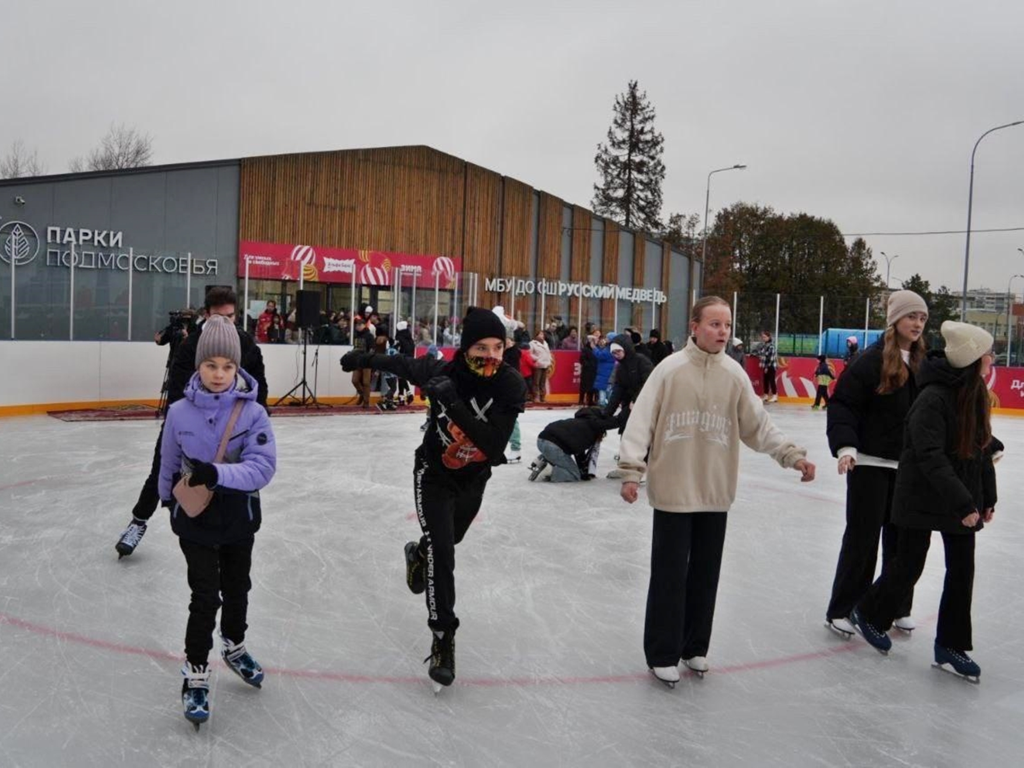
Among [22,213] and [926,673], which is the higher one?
[22,213]

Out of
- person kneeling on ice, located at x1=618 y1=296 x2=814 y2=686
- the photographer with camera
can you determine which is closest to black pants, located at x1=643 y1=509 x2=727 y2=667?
person kneeling on ice, located at x1=618 y1=296 x2=814 y2=686

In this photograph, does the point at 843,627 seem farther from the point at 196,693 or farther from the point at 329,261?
the point at 329,261

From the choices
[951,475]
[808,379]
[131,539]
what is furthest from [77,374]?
[808,379]

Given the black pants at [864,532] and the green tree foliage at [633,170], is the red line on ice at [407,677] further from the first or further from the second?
the green tree foliage at [633,170]

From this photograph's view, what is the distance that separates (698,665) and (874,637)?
939 mm

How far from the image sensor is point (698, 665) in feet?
13.1

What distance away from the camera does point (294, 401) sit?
16.7 meters

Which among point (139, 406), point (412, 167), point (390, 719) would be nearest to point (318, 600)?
point (390, 719)

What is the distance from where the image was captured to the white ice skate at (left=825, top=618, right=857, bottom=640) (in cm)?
457

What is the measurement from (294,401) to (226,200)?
10176mm

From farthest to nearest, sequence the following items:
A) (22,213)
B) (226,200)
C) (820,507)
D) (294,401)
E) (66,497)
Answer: (226,200), (22,213), (294,401), (820,507), (66,497)

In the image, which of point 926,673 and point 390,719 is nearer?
point 390,719

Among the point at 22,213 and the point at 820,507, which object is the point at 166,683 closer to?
the point at 820,507

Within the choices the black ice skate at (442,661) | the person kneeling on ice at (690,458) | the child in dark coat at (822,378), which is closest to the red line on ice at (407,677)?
the black ice skate at (442,661)
